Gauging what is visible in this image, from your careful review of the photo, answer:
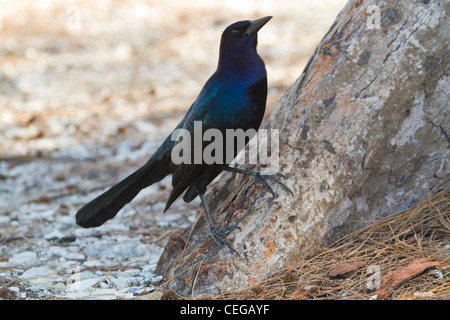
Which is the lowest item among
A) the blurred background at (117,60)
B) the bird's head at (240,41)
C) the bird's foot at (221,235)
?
the bird's foot at (221,235)

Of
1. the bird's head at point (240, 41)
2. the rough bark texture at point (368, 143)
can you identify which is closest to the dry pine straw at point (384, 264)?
the rough bark texture at point (368, 143)

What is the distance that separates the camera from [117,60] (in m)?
9.05

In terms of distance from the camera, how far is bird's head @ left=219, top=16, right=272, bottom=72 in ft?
10.6

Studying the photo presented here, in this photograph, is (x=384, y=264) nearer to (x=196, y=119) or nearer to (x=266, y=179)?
(x=266, y=179)

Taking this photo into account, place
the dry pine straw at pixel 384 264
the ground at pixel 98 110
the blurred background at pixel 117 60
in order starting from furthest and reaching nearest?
the blurred background at pixel 117 60
the ground at pixel 98 110
the dry pine straw at pixel 384 264

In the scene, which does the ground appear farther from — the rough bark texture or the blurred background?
the rough bark texture

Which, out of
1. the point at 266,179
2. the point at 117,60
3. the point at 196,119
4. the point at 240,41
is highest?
the point at 117,60

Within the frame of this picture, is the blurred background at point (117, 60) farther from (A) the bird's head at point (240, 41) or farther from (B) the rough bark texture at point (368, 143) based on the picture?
(B) the rough bark texture at point (368, 143)

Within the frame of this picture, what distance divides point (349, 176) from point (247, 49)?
0.87m

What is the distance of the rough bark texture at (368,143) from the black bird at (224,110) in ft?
0.44

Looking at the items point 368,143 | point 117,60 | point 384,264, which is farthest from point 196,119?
point 117,60

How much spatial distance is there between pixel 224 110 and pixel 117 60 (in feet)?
20.4

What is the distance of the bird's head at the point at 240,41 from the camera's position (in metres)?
3.23

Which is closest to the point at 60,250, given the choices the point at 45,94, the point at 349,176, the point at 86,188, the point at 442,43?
the point at 86,188
